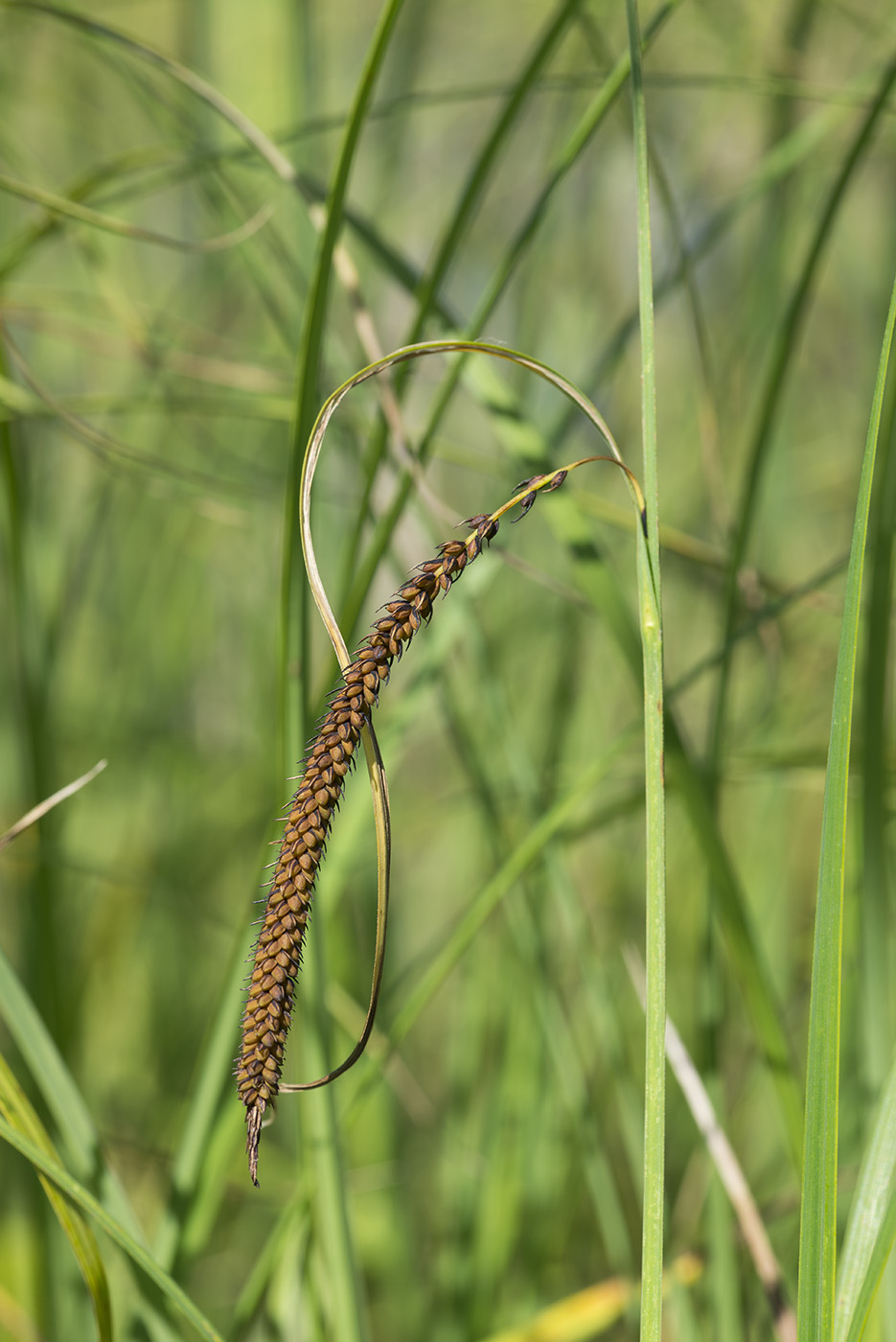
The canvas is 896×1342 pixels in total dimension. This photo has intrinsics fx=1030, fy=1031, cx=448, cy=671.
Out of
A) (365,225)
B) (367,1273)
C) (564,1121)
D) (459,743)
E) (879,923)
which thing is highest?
(365,225)

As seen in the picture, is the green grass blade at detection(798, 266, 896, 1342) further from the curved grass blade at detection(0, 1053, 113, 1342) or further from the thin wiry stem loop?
the curved grass blade at detection(0, 1053, 113, 1342)

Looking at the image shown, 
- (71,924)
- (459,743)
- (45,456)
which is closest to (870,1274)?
(459,743)

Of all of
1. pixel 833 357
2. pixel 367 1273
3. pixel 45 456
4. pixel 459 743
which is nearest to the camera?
pixel 459 743

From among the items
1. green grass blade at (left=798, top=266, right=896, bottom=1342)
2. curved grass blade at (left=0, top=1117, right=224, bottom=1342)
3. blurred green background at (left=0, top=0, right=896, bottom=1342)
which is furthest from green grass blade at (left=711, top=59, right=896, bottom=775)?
curved grass blade at (left=0, top=1117, right=224, bottom=1342)

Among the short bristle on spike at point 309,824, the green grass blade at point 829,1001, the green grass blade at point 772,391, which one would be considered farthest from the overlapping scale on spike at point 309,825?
the green grass blade at point 772,391

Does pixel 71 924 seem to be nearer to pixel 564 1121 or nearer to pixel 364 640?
pixel 564 1121
